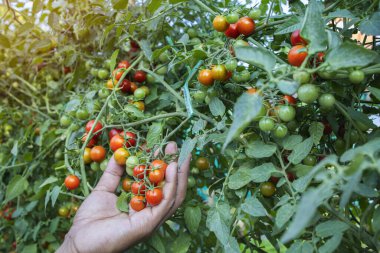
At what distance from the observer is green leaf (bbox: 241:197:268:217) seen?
587 millimetres

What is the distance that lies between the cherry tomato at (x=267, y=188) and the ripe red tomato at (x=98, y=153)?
0.41 meters

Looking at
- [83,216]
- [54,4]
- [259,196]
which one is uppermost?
[54,4]

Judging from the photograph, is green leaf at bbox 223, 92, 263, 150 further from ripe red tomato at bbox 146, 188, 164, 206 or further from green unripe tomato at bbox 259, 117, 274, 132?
ripe red tomato at bbox 146, 188, 164, 206

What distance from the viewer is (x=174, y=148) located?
0.80 meters

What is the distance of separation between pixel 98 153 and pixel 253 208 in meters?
0.44

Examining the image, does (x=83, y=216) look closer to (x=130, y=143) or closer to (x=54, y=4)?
(x=130, y=143)

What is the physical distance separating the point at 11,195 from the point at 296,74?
92 centimetres

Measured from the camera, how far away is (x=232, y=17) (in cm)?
68

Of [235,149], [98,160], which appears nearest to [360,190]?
[235,149]

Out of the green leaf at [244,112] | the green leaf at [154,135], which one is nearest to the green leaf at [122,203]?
the green leaf at [154,135]

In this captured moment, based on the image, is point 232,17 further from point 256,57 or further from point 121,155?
point 121,155

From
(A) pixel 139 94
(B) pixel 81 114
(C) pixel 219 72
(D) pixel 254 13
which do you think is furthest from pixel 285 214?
(B) pixel 81 114

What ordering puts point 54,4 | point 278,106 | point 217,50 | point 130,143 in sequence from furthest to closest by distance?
point 54,4
point 130,143
point 217,50
point 278,106

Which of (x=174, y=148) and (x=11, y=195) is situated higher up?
(x=174, y=148)
